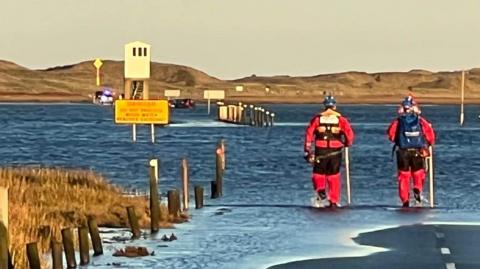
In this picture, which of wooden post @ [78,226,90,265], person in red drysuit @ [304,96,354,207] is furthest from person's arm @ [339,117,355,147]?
wooden post @ [78,226,90,265]

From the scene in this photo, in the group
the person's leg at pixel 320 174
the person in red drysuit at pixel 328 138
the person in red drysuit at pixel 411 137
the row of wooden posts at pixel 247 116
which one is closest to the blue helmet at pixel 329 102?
the person in red drysuit at pixel 328 138

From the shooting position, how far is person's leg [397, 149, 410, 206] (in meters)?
27.4

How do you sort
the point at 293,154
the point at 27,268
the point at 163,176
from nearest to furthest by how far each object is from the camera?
1. the point at 27,268
2. the point at 163,176
3. the point at 293,154

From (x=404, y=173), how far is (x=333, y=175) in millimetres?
1411

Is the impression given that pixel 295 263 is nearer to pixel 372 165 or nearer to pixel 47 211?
pixel 47 211

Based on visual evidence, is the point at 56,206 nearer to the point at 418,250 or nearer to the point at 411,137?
the point at 411,137

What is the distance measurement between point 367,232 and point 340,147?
182 inches

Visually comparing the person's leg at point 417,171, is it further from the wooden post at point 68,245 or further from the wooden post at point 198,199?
the wooden post at point 68,245

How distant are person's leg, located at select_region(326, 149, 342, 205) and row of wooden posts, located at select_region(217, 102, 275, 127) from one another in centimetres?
7766

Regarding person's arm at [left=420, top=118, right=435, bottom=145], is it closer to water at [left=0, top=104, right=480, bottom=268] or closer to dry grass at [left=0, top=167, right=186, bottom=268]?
water at [left=0, top=104, right=480, bottom=268]

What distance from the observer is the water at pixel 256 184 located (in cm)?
2028

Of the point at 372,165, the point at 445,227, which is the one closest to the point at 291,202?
the point at 445,227

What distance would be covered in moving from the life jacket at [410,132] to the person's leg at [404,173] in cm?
17

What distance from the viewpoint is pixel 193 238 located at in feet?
71.8
